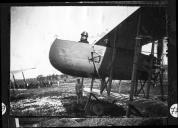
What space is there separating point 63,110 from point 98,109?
0.60 meters

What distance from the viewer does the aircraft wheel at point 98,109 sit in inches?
159

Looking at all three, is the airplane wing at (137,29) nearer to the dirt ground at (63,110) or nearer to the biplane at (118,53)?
the biplane at (118,53)

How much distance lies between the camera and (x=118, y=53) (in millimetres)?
4180

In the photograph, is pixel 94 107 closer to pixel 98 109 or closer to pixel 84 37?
pixel 98 109

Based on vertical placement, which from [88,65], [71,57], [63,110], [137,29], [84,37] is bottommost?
[63,110]

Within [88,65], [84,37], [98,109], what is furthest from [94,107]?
[84,37]

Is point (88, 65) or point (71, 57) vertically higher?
point (71, 57)


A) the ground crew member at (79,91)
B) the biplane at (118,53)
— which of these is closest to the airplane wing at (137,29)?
the biplane at (118,53)

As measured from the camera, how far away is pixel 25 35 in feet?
12.8

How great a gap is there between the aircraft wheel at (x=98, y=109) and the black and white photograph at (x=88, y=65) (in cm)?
2

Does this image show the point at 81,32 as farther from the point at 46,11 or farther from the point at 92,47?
the point at 46,11

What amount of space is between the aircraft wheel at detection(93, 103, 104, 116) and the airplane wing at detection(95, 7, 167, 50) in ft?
3.50

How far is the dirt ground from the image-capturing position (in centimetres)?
395

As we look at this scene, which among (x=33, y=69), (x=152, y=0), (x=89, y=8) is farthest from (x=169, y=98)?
(x=33, y=69)
